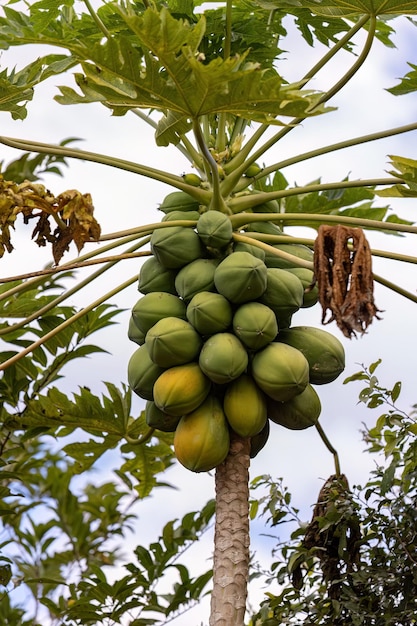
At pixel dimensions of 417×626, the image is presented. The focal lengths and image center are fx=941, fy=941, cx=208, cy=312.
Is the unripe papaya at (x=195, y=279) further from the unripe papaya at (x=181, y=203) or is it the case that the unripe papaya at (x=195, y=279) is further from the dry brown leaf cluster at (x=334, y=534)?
the dry brown leaf cluster at (x=334, y=534)

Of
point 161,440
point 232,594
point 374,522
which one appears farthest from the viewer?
point 161,440

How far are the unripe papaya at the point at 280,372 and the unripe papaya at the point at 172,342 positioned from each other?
6.9 inches

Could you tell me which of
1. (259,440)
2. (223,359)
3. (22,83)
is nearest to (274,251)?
(223,359)

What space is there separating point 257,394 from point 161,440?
4.40 feet

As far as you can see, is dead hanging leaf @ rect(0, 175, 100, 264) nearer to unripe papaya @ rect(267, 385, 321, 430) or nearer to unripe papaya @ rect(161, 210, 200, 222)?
unripe papaya @ rect(161, 210, 200, 222)

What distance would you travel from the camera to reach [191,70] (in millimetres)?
2379

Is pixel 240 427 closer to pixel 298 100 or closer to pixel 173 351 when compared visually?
pixel 173 351

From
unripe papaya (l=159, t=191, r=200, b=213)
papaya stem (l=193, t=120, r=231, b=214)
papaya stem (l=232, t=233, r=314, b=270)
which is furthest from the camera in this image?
unripe papaya (l=159, t=191, r=200, b=213)

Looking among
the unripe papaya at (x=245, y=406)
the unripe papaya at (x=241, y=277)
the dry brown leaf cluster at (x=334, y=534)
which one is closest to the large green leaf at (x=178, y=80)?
the unripe papaya at (x=241, y=277)

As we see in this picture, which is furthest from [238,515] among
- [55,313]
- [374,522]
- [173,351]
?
[55,313]

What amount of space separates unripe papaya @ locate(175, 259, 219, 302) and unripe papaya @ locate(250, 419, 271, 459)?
43cm

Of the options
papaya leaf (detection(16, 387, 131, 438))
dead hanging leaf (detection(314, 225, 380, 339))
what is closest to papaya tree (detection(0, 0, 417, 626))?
dead hanging leaf (detection(314, 225, 380, 339))

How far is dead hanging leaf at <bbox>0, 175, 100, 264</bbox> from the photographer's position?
8.90 ft

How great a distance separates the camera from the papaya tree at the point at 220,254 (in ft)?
7.66
